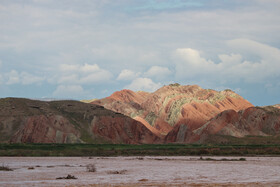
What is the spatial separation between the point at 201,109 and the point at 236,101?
2718cm

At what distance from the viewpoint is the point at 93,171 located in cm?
3059

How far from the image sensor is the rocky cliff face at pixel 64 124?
10494 centimetres

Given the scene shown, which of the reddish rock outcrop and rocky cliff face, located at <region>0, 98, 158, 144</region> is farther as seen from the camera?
the reddish rock outcrop

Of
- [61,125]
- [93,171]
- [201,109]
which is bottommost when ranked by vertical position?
[93,171]

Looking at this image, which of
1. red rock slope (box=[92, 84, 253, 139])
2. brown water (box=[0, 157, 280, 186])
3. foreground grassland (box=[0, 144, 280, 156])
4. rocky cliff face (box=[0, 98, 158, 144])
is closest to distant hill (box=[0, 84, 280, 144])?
rocky cliff face (box=[0, 98, 158, 144])

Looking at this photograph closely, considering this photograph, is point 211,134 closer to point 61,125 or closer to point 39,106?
point 61,125

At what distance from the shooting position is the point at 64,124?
11181 centimetres

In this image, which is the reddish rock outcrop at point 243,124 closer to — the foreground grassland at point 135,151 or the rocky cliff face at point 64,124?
the rocky cliff face at point 64,124

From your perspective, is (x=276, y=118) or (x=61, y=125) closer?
(x=61, y=125)

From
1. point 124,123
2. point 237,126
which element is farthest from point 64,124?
point 237,126

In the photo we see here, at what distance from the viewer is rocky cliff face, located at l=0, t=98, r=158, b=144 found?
104938 millimetres

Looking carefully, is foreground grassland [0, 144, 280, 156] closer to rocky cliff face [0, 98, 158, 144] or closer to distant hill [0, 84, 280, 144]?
rocky cliff face [0, 98, 158, 144]

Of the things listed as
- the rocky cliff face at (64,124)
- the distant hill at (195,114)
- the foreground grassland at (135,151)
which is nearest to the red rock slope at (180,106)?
the distant hill at (195,114)

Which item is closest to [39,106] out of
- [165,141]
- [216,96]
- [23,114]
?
[23,114]
